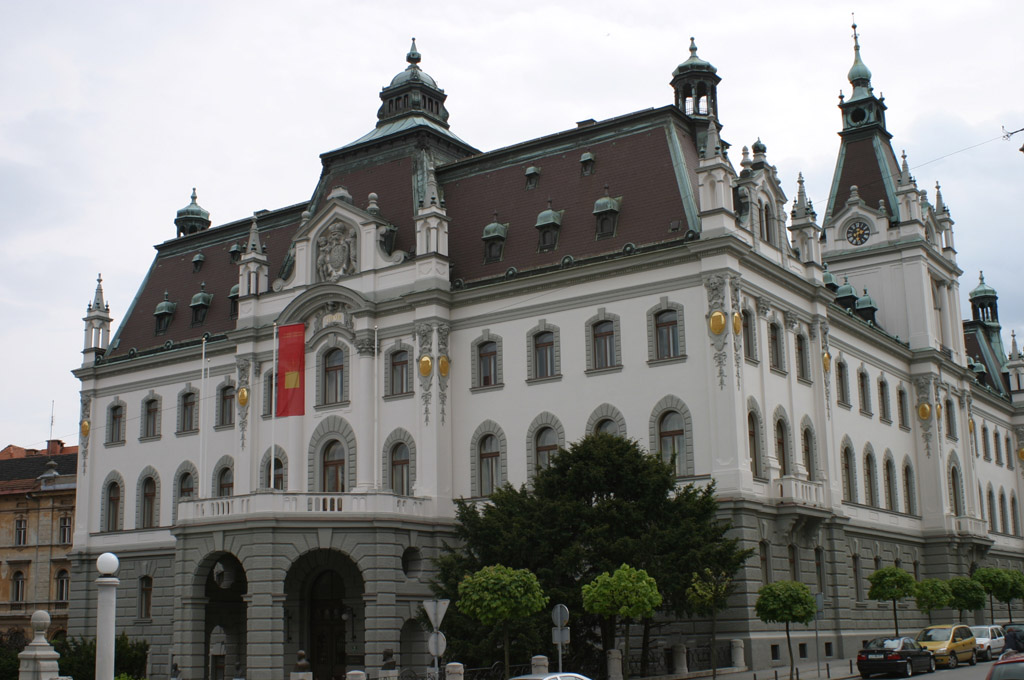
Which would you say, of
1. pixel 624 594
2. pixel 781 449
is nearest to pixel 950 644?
pixel 781 449

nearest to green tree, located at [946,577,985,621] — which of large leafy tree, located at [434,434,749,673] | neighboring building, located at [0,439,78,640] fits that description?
large leafy tree, located at [434,434,749,673]

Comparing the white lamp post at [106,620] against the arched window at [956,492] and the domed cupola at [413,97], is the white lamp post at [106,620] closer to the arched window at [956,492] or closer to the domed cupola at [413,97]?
the domed cupola at [413,97]

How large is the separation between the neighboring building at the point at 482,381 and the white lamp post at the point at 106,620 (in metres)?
18.4

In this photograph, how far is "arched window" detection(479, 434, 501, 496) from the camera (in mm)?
49250

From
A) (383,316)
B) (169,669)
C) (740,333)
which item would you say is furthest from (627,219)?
(169,669)

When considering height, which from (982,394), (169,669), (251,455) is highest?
(982,394)

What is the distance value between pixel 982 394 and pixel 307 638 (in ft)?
140

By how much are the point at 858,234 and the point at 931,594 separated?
23086mm

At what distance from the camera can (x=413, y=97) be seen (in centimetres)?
5856

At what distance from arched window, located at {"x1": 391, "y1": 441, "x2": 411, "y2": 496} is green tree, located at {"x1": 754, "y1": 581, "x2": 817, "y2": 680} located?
16.5m

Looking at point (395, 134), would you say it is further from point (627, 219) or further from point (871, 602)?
point (871, 602)

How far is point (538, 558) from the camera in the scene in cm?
3850

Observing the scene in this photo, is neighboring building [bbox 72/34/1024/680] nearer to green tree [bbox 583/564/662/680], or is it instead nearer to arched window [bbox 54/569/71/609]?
green tree [bbox 583/564/662/680]

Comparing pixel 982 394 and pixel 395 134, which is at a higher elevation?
pixel 395 134
